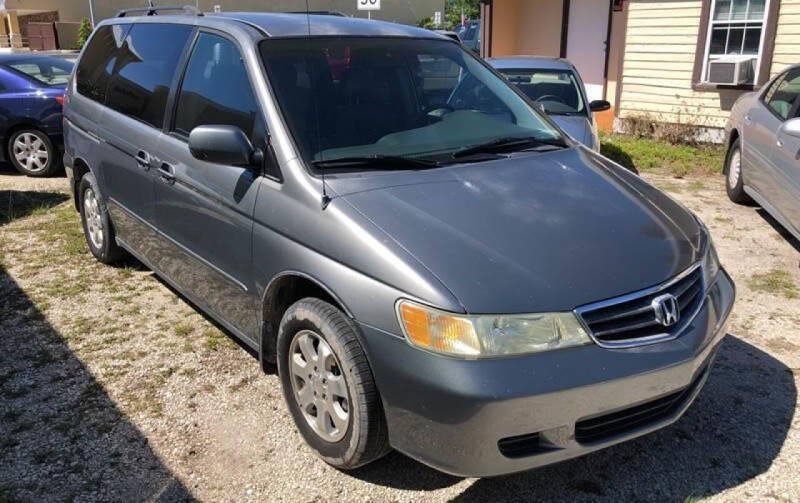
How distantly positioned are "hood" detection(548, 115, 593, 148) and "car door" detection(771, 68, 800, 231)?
164cm

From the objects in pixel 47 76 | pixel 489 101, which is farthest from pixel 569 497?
pixel 47 76

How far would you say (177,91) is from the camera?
409 cm

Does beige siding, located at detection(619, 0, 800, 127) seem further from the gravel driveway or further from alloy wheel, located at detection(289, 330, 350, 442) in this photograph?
alloy wheel, located at detection(289, 330, 350, 442)

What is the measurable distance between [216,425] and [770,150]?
5253 mm

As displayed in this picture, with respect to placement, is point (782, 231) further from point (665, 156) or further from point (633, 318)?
point (633, 318)

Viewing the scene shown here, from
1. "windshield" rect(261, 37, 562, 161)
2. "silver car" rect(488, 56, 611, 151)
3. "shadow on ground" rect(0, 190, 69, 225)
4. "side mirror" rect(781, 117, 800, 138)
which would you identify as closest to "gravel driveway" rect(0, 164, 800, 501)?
"side mirror" rect(781, 117, 800, 138)

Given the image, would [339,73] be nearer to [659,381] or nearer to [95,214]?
[659,381]

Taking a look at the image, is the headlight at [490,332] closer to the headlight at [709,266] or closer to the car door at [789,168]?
the headlight at [709,266]

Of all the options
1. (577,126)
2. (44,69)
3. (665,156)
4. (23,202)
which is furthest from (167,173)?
(665,156)

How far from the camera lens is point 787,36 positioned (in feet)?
33.0

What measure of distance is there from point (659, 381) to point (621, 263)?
461 mm

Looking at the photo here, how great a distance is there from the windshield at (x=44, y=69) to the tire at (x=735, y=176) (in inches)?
323

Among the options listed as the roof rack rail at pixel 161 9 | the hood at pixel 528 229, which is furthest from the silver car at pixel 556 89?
the hood at pixel 528 229

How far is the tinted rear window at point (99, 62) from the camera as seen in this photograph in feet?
16.9
